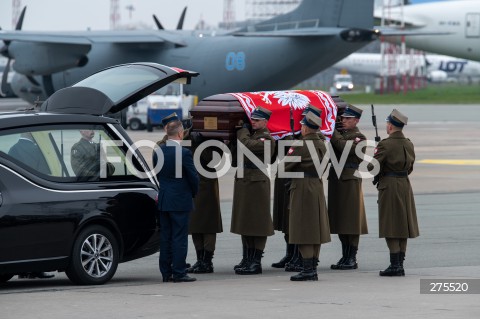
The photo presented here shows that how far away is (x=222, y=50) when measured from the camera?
37.9 metres

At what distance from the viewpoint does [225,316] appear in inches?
352

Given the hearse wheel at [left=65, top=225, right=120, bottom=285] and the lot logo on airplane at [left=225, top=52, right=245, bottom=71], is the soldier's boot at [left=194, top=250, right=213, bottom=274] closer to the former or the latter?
the hearse wheel at [left=65, top=225, right=120, bottom=285]

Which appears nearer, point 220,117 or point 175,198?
point 175,198

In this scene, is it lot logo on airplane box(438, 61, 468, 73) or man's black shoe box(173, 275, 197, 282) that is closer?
man's black shoe box(173, 275, 197, 282)

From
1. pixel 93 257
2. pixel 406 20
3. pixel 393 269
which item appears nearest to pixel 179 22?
pixel 406 20

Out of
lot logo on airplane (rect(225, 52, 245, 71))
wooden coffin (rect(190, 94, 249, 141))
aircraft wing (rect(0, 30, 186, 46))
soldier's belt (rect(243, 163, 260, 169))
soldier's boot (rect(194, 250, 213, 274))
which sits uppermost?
aircraft wing (rect(0, 30, 186, 46))

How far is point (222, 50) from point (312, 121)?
26487 millimetres

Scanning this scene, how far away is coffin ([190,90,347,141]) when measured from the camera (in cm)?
1250

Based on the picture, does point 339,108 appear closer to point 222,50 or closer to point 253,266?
point 253,266

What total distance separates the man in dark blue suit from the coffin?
3.12ft

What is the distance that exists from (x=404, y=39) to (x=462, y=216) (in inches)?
2083

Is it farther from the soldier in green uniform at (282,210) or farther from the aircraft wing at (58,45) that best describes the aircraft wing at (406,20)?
the soldier in green uniform at (282,210)

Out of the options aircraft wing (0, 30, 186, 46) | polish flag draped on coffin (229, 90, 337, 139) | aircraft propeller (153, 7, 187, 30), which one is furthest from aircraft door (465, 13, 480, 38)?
polish flag draped on coffin (229, 90, 337, 139)

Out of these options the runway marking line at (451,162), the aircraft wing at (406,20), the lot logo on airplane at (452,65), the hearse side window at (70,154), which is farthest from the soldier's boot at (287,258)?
the lot logo on airplane at (452,65)
